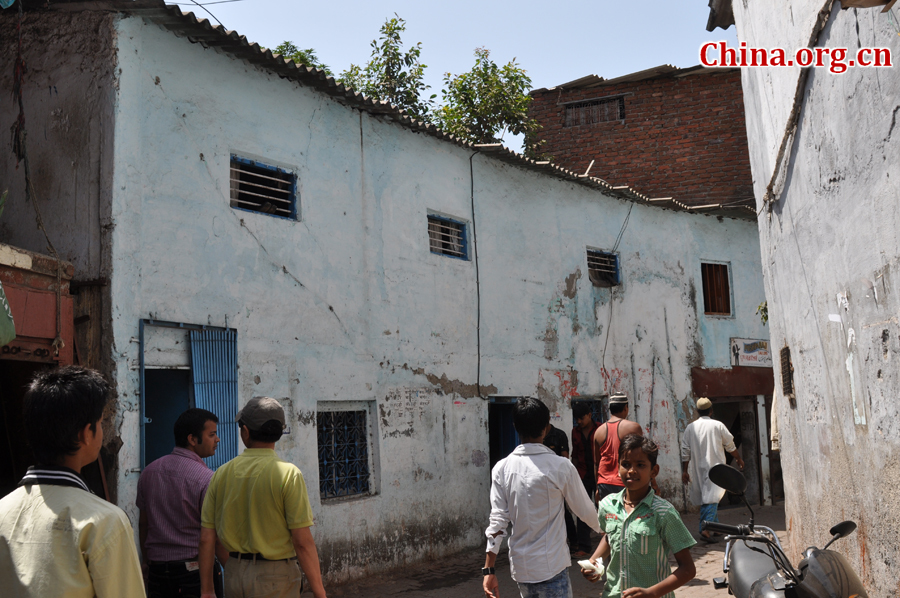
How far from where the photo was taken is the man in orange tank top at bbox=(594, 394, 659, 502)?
717 centimetres

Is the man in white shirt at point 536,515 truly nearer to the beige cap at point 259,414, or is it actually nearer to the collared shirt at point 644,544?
the collared shirt at point 644,544

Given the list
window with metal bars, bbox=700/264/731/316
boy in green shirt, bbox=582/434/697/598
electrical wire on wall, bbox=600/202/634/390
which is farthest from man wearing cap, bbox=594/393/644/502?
window with metal bars, bbox=700/264/731/316

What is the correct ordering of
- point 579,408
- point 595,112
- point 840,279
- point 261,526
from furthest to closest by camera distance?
point 595,112 → point 579,408 → point 840,279 → point 261,526

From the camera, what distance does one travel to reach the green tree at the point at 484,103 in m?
16.1

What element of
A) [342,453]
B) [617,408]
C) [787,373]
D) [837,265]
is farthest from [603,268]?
[837,265]

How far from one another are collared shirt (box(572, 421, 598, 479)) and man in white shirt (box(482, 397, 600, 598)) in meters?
6.08

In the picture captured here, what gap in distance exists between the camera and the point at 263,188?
8.16 m

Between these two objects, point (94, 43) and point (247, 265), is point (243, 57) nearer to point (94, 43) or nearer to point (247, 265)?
point (94, 43)

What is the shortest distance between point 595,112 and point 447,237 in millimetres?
8811

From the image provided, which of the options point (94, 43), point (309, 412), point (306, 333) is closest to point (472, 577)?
point (309, 412)

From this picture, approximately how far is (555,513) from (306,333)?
4644 millimetres

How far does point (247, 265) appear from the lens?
766 cm

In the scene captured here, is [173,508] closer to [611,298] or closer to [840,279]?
[840,279]

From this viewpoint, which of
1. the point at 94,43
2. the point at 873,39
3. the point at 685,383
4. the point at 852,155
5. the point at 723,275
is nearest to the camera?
the point at 873,39
